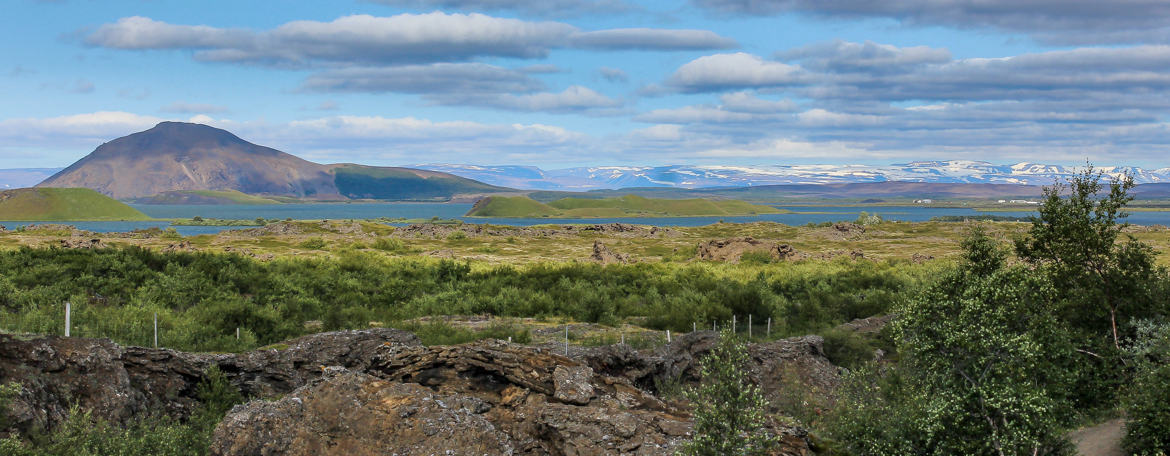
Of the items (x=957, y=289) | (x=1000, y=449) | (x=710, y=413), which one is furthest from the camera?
(x=957, y=289)

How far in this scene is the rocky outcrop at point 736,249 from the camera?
271 feet

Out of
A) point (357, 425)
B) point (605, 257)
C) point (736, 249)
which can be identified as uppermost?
point (357, 425)

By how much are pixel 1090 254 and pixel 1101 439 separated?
5958 millimetres

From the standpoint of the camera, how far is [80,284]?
41.6 metres

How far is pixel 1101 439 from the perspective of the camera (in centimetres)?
2016

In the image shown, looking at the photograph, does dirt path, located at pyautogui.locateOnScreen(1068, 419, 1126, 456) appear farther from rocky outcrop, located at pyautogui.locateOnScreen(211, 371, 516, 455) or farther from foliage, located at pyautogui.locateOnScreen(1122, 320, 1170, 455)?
rocky outcrop, located at pyautogui.locateOnScreen(211, 371, 516, 455)

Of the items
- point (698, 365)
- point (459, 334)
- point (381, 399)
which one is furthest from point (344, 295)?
point (381, 399)

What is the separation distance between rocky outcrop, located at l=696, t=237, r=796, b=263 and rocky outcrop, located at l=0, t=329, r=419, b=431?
212ft

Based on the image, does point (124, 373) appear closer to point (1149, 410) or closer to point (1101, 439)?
point (1149, 410)

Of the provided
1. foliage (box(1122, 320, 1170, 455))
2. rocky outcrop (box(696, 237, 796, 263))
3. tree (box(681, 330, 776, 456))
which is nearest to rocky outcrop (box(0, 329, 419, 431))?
tree (box(681, 330, 776, 456))

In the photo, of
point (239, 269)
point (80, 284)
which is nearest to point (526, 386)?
point (80, 284)

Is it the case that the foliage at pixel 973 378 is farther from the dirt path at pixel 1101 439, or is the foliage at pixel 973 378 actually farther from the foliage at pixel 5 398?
the foliage at pixel 5 398

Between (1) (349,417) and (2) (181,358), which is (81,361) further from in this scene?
(1) (349,417)

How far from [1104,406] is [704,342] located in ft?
41.4
